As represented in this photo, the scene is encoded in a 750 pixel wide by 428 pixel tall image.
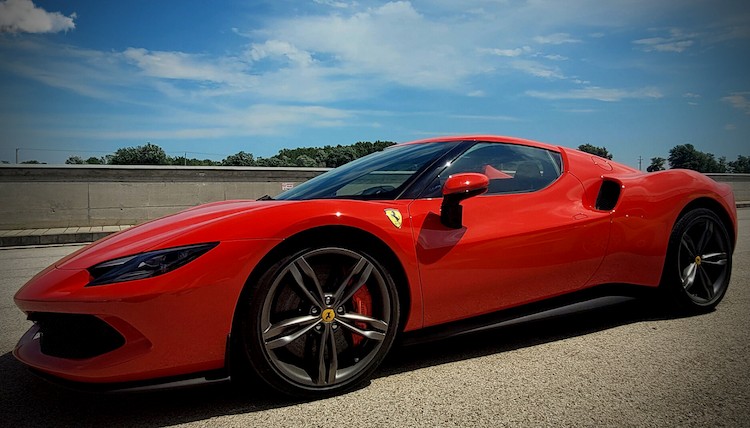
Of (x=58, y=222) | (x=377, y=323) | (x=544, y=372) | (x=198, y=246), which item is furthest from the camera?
(x=58, y=222)

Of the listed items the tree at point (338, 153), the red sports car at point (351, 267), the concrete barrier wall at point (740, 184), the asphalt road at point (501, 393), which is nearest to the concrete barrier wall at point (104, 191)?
the asphalt road at point (501, 393)

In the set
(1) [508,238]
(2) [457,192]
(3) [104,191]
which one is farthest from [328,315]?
(3) [104,191]

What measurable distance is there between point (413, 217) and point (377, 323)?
20.9 inches

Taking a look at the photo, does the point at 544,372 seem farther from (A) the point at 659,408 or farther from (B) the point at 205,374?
(B) the point at 205,374

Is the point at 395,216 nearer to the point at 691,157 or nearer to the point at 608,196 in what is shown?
the point at 608,196

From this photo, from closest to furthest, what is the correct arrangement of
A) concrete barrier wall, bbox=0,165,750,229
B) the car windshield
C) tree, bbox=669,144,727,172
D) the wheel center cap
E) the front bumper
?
the front bumper → the wheel center cap → the car windshield → concrete barrier wall, bbox=0,165,750,229 → tree, bbox=669,144,727,172

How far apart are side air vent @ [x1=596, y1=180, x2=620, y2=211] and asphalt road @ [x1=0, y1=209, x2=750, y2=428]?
0.78 m

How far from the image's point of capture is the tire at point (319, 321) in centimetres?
219

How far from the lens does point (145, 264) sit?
6.84 ft

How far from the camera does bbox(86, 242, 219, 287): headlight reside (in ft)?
6.73

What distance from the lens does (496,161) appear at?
3066mm

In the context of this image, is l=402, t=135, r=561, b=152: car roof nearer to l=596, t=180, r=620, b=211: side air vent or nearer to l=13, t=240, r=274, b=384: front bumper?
l=596, t=180, r=620, b=211: side air vent

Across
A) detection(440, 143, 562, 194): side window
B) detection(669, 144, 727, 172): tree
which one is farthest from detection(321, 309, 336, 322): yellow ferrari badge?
detection(669, 144, 727, 172): tree

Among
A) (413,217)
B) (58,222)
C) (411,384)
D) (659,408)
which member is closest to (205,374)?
(411,384)
